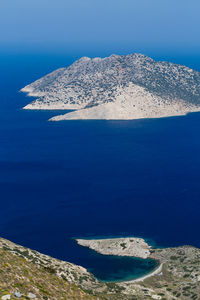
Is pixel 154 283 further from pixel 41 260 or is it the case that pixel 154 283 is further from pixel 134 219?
pixel 134 219

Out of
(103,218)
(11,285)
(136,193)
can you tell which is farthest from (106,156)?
(11,285)

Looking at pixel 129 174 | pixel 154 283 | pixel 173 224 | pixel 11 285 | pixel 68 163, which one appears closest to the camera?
pixel 11 285

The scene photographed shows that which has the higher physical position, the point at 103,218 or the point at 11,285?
the point at 11,285

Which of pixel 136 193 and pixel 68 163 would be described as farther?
pixel 68 163

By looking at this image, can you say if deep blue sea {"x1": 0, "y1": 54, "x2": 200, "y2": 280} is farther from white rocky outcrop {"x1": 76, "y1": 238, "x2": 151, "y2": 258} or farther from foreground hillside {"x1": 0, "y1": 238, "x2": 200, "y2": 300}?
foreground hillside {"x1": 0, "y1": 238, "x2": 200, "y2": 300}

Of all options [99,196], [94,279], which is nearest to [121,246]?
[94,279]

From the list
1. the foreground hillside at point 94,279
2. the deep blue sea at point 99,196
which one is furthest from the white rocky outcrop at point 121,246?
the deep blue sea at point 99,196

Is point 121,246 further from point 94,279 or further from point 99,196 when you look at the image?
point 99,196

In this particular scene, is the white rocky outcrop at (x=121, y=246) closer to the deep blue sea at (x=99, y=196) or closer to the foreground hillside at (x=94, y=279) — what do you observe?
the foreground hillside at (x=94, y=279)
